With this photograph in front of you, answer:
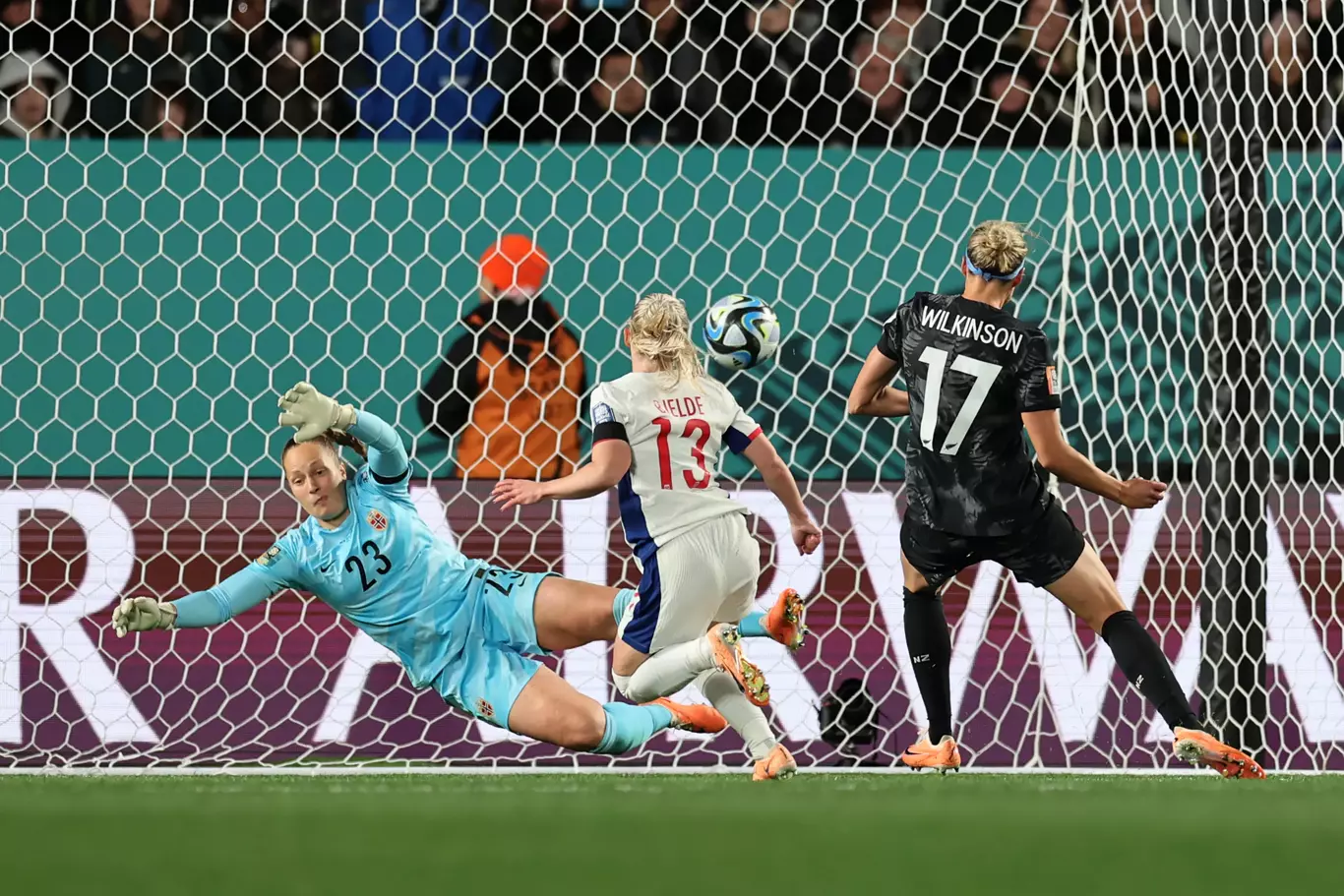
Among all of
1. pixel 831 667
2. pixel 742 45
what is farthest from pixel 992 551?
pixel 742 45

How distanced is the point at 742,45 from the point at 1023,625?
2.18 meters

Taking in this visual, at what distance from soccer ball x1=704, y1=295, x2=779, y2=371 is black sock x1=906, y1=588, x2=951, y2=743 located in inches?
29.4

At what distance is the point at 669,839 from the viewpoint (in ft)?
9.02

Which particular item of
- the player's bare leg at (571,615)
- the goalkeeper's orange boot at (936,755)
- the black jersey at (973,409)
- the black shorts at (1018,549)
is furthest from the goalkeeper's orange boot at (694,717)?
the black jersey at (973,409)

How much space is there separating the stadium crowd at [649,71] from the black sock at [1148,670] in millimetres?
1974

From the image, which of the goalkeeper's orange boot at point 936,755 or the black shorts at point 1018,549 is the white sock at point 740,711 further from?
the black shorts at point 1018,549

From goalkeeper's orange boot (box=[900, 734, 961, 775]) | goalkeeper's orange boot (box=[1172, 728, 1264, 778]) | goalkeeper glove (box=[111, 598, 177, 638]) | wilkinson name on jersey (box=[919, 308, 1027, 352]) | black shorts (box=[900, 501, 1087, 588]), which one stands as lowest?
goalkeeper's orange boot (box=[900, 734, 961, 775])

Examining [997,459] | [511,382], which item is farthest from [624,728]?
[511,382]

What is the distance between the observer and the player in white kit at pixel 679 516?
4.02 m

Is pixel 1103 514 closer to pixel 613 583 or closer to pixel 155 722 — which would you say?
pixel 613 583

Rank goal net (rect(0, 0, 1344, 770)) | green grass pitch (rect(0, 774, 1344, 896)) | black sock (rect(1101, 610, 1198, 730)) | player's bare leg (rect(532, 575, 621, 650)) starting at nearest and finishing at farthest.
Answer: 1. green grass pitch (rect(0, 774, 1344, 896))
2. black sock (rect(1101, 610, 1198, 730))
3. player's bare leg (rect(532, 575, 621, 650))
4. goal net (rect(0, 0, 1344, 770))

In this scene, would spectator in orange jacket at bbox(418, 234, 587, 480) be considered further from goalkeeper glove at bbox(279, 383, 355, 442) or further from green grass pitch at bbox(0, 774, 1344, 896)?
green grass pitch at bbox(0, 774, 1344, 896)

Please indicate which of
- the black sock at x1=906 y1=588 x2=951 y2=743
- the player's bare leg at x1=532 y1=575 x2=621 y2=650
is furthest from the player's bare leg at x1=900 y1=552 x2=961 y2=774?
the player's bare leg at x1=532 y1=575 x2=621 y2=650

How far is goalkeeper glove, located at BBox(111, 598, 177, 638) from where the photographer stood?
3855mm
